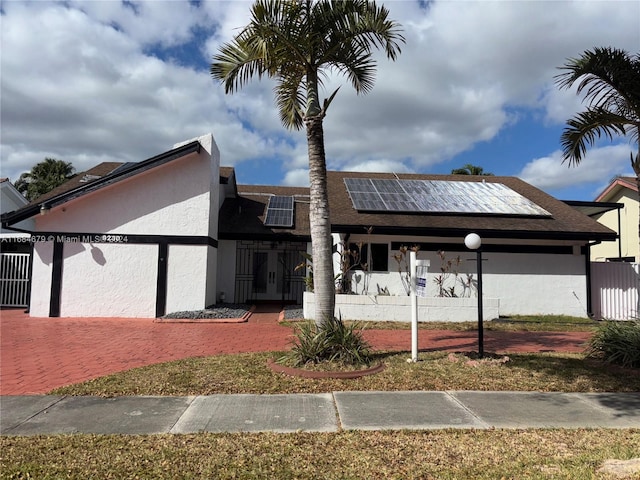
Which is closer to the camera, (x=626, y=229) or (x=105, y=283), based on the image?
(x=105, y=283)

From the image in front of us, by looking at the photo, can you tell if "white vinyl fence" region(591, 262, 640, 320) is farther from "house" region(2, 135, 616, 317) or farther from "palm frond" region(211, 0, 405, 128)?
"palm frond" region(211, 0, 405, 128)

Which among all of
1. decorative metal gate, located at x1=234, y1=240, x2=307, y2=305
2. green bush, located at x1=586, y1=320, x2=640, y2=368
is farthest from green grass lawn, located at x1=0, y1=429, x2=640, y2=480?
decorative metal gate, located at x1=234, y1=240, x2=307, y2=305

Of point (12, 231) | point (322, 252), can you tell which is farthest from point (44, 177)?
point (322, 252)

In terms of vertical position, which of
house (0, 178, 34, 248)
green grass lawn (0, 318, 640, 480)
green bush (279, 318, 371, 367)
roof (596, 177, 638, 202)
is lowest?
green grass lawn (0, 318, 640, 480)

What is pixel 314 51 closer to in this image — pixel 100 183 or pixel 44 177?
pixel 100 183

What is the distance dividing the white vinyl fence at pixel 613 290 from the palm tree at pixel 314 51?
11.4m

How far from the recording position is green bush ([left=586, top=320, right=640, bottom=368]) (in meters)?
7.43

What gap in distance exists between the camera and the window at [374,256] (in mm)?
14208

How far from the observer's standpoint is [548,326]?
12461mm

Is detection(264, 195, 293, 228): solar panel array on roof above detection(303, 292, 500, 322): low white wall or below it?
above

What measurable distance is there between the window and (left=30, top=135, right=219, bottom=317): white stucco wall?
4.85m

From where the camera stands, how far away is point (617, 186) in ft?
80.5

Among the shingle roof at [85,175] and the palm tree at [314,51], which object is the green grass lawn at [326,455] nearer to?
the palm tree at [314,51]

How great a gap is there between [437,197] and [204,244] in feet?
29.1
